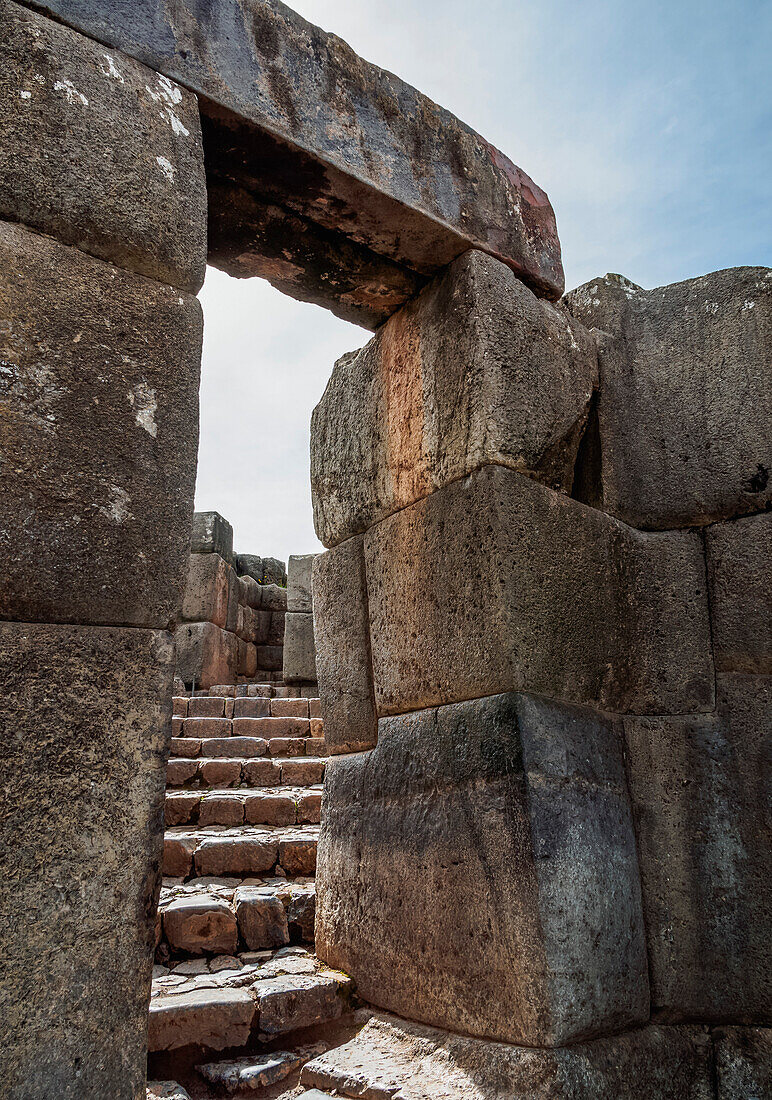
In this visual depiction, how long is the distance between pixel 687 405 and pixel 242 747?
453 cm

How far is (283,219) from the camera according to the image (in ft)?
8.17

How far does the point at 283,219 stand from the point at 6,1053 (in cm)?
229

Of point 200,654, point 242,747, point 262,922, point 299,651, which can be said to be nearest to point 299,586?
point 299,651

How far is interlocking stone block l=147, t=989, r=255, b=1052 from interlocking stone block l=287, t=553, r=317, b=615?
872 centimetres

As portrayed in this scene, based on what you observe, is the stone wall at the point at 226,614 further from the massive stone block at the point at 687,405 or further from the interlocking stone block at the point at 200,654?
the massive stone block at the point at 687,405

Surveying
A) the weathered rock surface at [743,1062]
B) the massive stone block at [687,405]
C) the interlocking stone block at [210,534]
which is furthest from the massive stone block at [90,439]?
the interlocking stone block at [210,534]

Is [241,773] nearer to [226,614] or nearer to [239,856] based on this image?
[239,856]

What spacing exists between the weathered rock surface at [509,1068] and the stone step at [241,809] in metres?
2.31

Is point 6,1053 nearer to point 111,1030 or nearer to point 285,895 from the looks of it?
point 111,1030

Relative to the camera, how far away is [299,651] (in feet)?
34.6

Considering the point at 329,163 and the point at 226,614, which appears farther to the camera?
the point at 226,614

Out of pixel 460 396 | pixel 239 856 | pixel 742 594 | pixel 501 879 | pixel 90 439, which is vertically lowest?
pixel 239 856

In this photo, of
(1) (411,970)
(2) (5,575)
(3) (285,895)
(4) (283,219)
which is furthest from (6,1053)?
(4) (283,219)

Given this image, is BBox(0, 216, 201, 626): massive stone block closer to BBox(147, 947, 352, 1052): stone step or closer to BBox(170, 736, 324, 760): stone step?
BBox(147, 947, 352, 1052): stone step
